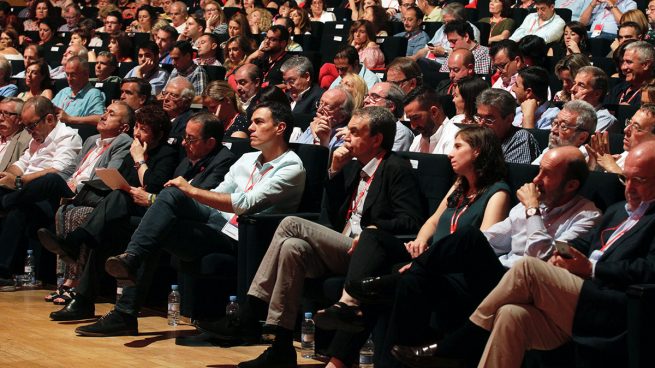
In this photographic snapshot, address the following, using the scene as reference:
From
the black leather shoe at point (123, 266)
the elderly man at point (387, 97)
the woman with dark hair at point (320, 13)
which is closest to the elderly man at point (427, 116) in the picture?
the elderly man at point (387, 97)

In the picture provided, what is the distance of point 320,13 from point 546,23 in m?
2.60

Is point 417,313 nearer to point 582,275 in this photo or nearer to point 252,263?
point 582,275

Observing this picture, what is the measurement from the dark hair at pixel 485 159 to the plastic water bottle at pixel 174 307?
148cm

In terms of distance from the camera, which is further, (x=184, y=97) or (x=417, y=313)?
(x=184, y=97)

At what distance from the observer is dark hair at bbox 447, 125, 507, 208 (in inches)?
149

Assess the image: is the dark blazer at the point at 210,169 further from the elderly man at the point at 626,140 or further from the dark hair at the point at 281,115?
the elderly man at the point at 626,140

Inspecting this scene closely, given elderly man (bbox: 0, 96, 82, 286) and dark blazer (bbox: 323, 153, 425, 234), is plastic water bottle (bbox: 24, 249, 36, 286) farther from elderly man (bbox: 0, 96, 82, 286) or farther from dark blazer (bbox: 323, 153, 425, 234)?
dark blazer (bbox: 323, 153, 425, 234)

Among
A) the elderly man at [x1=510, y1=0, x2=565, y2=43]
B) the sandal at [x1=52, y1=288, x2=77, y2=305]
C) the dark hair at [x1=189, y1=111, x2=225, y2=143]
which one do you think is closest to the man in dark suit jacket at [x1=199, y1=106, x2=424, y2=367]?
the dark hair at [x1=189, y1=111, x2=225, y2=143]

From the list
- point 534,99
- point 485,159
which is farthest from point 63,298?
point 534,99

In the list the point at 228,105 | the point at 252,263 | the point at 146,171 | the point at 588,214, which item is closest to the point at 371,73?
the point at 228,105

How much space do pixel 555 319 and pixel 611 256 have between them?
27 cm

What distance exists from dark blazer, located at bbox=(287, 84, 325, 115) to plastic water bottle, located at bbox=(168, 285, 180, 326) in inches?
69.7

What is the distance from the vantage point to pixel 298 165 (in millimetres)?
4453

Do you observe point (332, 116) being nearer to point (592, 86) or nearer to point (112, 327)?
point (592, 86)
